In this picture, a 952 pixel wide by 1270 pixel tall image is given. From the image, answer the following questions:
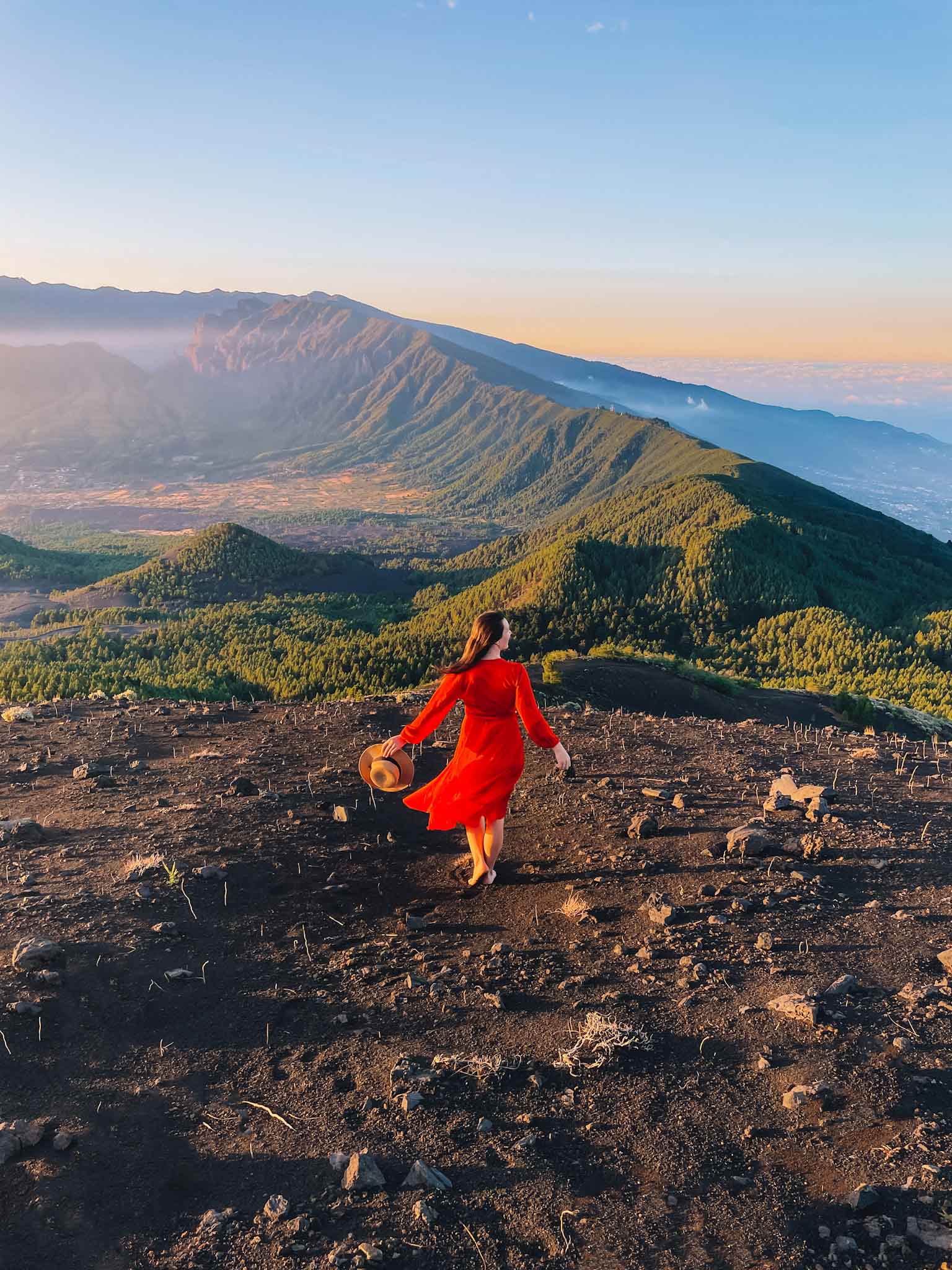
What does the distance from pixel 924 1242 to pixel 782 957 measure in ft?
9.32

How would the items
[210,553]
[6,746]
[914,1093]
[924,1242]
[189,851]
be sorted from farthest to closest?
[210,553] < [6,746] < [189,851] < [914,1093] < [924,1242]

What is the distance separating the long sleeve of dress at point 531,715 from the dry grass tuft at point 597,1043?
346cm

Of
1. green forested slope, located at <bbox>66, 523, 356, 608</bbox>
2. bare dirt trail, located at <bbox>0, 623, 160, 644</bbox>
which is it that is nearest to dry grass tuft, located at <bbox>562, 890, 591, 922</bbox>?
bare dirt trail, located at <bbox>0, 623, 160, 644</bbox>

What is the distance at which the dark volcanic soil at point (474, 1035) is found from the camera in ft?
14.3

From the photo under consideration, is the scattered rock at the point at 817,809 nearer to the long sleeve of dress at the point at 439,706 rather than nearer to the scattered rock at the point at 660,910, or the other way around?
the scattered rock at the point at 660,910

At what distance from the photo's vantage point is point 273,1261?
416 cm

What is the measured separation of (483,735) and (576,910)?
227cm

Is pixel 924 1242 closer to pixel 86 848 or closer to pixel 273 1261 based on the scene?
pixel 273 1261

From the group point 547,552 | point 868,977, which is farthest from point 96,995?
point 547,552

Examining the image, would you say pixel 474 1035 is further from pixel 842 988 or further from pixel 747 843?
pixel 747 843

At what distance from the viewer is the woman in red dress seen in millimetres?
8859

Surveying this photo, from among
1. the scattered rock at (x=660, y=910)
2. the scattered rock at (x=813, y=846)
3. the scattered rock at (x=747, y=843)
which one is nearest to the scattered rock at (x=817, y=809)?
the scattered rock at (x=813, y=846)

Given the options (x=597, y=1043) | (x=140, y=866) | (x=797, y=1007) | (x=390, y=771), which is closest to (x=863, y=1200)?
(x=797, y=1007)

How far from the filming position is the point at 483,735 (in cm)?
901
